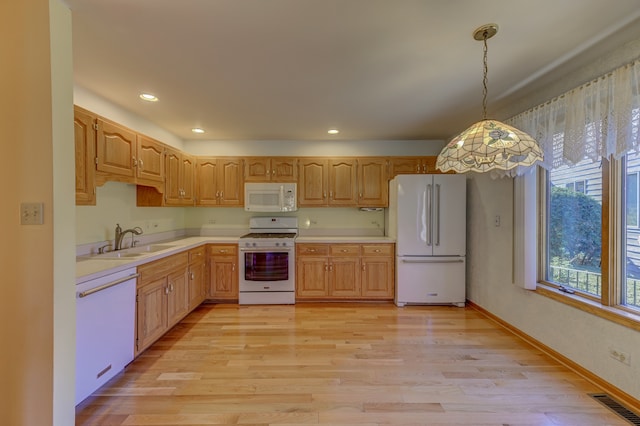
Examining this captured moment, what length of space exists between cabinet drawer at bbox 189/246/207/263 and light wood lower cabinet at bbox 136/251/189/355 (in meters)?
0.10

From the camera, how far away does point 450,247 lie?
3604 millimetres

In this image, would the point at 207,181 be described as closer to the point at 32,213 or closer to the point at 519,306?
the point at 32,213

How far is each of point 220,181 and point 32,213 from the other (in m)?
2.74

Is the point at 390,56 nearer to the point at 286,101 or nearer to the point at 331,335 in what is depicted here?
the point at 286,101

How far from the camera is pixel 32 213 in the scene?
4.50 ft

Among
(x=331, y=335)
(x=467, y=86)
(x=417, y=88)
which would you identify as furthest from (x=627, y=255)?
(x=331, y=335)

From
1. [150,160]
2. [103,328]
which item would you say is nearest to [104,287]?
[103,328]

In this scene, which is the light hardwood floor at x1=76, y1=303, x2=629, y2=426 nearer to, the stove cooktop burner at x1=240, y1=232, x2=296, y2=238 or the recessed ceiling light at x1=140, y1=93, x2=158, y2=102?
the stove cooktop burner at x1=240, y1=232, x2=296, y2=238

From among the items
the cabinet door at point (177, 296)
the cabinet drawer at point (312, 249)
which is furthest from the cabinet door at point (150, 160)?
the cabinet drawer at point (312, 249)

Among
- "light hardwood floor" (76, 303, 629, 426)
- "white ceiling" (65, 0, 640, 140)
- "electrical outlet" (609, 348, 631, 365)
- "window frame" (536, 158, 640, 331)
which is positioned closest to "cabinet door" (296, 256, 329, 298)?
"light hardwood floor" (76, 303, 629, 426)

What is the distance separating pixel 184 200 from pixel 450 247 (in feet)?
11.8

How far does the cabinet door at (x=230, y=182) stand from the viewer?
13.3ft

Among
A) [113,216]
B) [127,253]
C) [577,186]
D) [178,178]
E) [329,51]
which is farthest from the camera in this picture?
[178,178]

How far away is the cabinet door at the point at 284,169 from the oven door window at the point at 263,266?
3.66 ft
